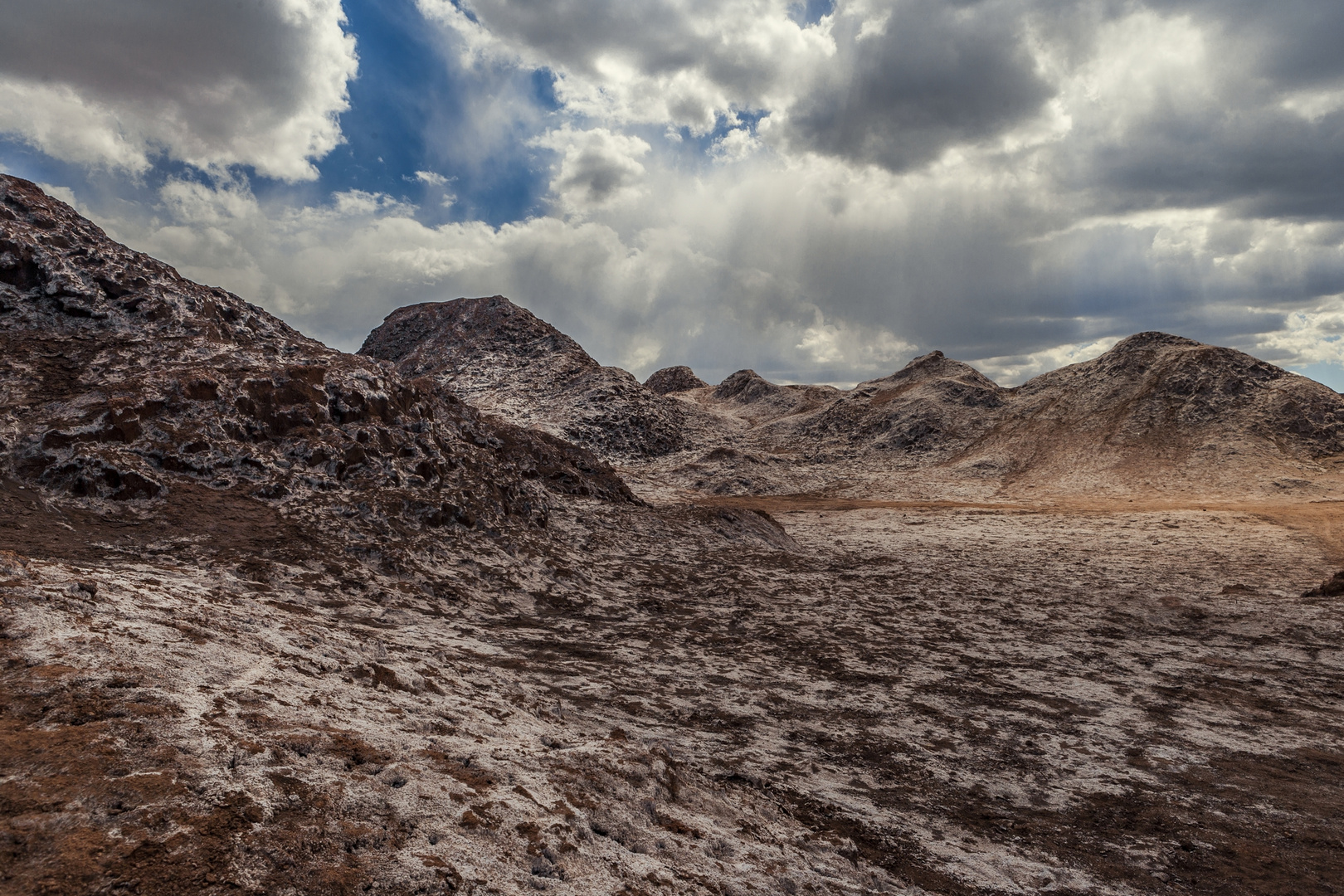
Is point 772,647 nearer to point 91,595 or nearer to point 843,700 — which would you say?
point 843,700

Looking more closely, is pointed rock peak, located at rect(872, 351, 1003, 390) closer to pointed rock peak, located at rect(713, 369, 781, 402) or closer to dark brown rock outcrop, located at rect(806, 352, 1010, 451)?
dark brown rock outcrop, located at rect(806, 352, 1010, 451)

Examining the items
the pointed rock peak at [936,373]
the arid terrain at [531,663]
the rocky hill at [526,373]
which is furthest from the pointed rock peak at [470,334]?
the arid terrain at [531,663]

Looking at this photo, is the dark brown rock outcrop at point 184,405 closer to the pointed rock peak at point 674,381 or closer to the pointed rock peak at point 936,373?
the pointed rock peak at point 936,373

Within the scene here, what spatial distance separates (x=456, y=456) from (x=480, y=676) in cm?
1254

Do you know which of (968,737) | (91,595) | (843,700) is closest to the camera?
(91,595)

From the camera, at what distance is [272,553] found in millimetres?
13391

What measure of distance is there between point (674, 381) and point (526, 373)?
57.4 meters

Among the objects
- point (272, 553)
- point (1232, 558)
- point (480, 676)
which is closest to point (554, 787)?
point (480, 676)

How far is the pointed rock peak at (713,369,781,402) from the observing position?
9981 cm

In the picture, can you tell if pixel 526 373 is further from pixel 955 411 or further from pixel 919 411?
pixel 955 411

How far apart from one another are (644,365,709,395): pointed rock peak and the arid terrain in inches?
3755

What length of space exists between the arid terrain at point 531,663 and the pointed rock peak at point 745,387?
6849 cm

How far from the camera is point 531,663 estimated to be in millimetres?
11648

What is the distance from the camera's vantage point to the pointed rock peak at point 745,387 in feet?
327
